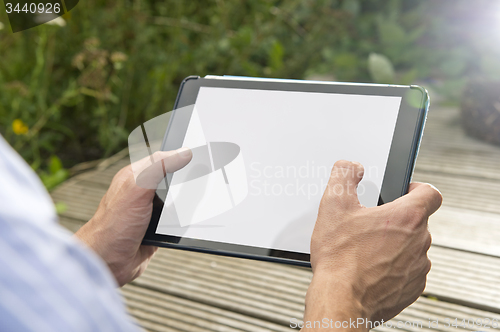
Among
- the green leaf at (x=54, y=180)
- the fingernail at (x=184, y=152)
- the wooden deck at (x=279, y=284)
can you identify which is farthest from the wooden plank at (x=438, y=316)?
the green leaf at (x=54, y=180)

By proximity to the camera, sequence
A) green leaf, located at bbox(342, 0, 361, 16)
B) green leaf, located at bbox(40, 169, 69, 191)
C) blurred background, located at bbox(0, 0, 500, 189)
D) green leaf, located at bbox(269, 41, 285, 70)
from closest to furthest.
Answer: green leaf, located at bbox(40, 169, 69, 191) < blurred background, located at bbox(0, 0, 500, 189) < green leaf, located at bbox(269, 41, 285, 70) < green leaf, located at bbox(342, 0, 361, 16)

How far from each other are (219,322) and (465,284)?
1.67 feet

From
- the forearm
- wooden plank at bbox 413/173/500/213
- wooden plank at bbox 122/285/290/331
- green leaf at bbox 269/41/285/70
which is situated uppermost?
the forearm

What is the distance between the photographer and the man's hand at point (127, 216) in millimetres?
708

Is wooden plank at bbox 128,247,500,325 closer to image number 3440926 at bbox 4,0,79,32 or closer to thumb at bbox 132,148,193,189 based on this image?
thumb at bbox 132,148,193,189

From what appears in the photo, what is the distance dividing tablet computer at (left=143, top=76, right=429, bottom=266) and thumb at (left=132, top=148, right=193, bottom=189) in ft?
0.06

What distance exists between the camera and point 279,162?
70 cm

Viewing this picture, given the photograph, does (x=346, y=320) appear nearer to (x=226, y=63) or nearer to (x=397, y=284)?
(x=397, y=284)

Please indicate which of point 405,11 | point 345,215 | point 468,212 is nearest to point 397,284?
point 345,215

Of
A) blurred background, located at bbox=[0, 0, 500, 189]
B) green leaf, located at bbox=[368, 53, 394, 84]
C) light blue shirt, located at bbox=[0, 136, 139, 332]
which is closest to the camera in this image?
light blue shirt, located at bbox=[0, 136, 139, 332]

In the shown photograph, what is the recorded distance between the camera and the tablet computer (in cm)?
64

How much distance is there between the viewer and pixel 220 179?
28.3 inches

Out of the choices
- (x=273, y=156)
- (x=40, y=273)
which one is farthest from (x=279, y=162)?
(x=40, y=273)
